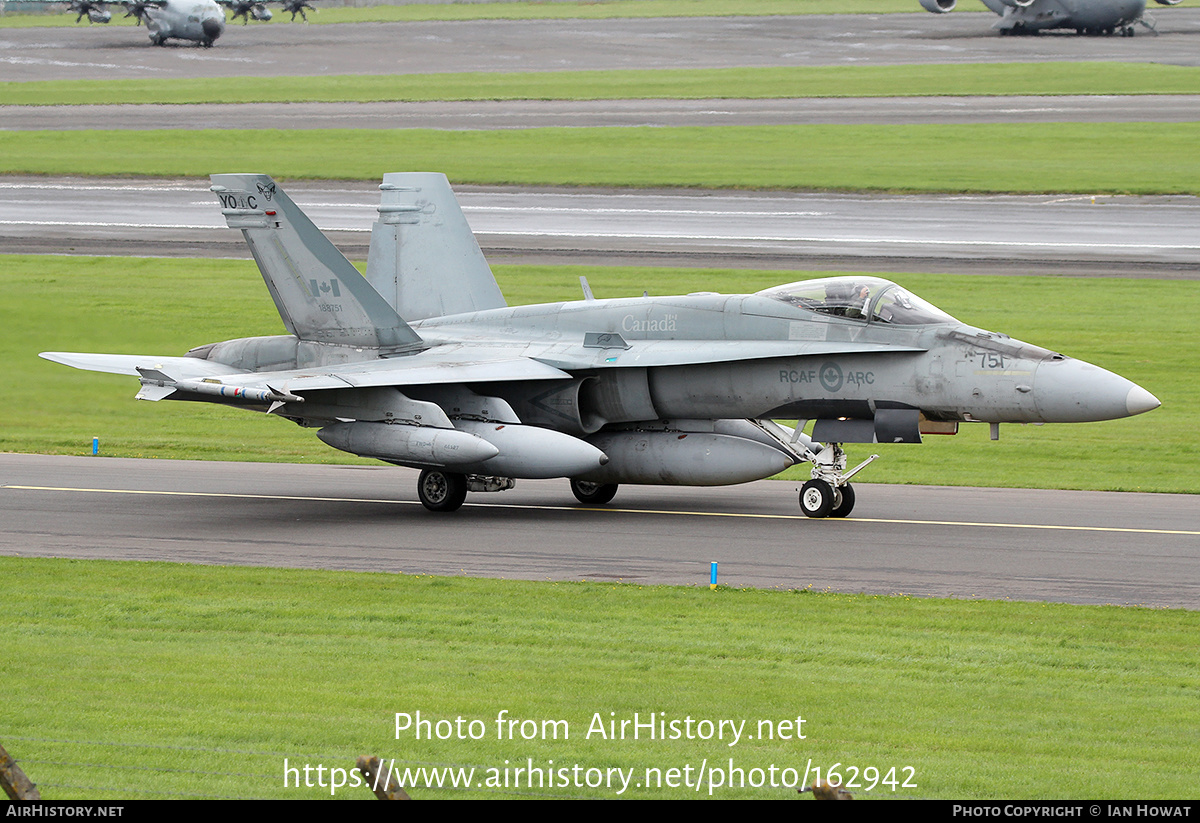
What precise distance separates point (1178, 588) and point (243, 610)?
8317mm

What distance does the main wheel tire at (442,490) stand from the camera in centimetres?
1972

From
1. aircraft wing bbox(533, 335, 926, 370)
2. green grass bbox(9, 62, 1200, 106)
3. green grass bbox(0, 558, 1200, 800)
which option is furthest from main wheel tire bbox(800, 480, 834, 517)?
green grass bbox(9, 62, 1200, 106)

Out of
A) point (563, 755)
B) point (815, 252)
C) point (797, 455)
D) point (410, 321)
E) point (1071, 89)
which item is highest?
point (1071, 89)

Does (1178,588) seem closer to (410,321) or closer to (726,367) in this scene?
(726,367)

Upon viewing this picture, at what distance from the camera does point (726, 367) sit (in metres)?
18.9

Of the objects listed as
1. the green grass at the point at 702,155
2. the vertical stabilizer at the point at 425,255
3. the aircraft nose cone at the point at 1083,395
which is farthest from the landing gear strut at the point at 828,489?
the green grass at the point at 702,155

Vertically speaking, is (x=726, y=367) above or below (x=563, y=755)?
above

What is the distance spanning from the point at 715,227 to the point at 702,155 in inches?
381

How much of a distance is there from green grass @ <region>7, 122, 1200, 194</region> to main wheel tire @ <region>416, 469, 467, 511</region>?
2800 cm

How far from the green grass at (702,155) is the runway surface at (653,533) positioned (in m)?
26.0

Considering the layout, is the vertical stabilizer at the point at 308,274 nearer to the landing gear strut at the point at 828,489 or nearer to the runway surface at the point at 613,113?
the landing gear strut at the point at 828,489

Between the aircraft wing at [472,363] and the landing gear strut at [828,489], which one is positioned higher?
the aircraft wing at [472,363]
